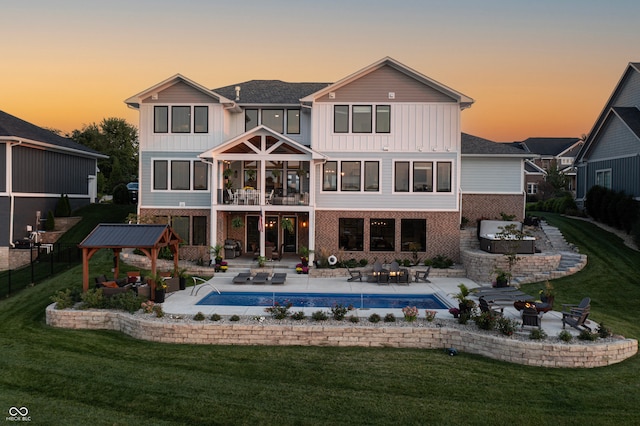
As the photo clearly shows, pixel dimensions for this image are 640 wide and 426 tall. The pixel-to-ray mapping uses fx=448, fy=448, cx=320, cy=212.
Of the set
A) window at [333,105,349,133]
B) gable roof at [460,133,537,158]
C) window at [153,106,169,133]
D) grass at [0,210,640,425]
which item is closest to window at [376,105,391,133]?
window at [333,105,349,133]

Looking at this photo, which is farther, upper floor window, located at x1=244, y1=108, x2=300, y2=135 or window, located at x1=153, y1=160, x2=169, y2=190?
upper floor window, located at x1=244, y1=108, x2=300, y2=135

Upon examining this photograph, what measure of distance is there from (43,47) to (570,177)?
53.1m

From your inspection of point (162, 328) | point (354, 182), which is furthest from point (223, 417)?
point (354, 182)

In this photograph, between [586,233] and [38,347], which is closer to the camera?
[38,347]

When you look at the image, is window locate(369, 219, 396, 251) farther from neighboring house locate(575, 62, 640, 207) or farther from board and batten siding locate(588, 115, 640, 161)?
board and batten siding locate(588, 115, 640, 161)

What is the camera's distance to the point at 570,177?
5206cm

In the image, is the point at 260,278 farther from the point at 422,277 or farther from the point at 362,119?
the point at 362,119

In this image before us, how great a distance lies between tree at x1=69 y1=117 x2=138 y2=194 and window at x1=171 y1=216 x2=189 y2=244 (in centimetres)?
3492

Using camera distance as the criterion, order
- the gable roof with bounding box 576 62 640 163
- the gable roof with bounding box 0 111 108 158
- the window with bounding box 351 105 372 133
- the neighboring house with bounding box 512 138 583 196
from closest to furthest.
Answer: the window with bounding box 351 105 372 133 < the gable roof with bounding box 0 111 108 158 < the gable roof with bounding box 576 62 640 163 < the neighboring house with bounding box 512 138 583 196

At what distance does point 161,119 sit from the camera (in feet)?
78.8

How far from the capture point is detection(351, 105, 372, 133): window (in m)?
23.0

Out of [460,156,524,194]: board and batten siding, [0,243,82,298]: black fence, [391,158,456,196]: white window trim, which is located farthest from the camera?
[460,156,524,194]: board and batten siding

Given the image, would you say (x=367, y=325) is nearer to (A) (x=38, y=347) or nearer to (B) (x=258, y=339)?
(B) (x=258, y=339)

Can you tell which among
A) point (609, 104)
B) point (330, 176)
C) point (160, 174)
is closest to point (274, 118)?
point (330, 176)
